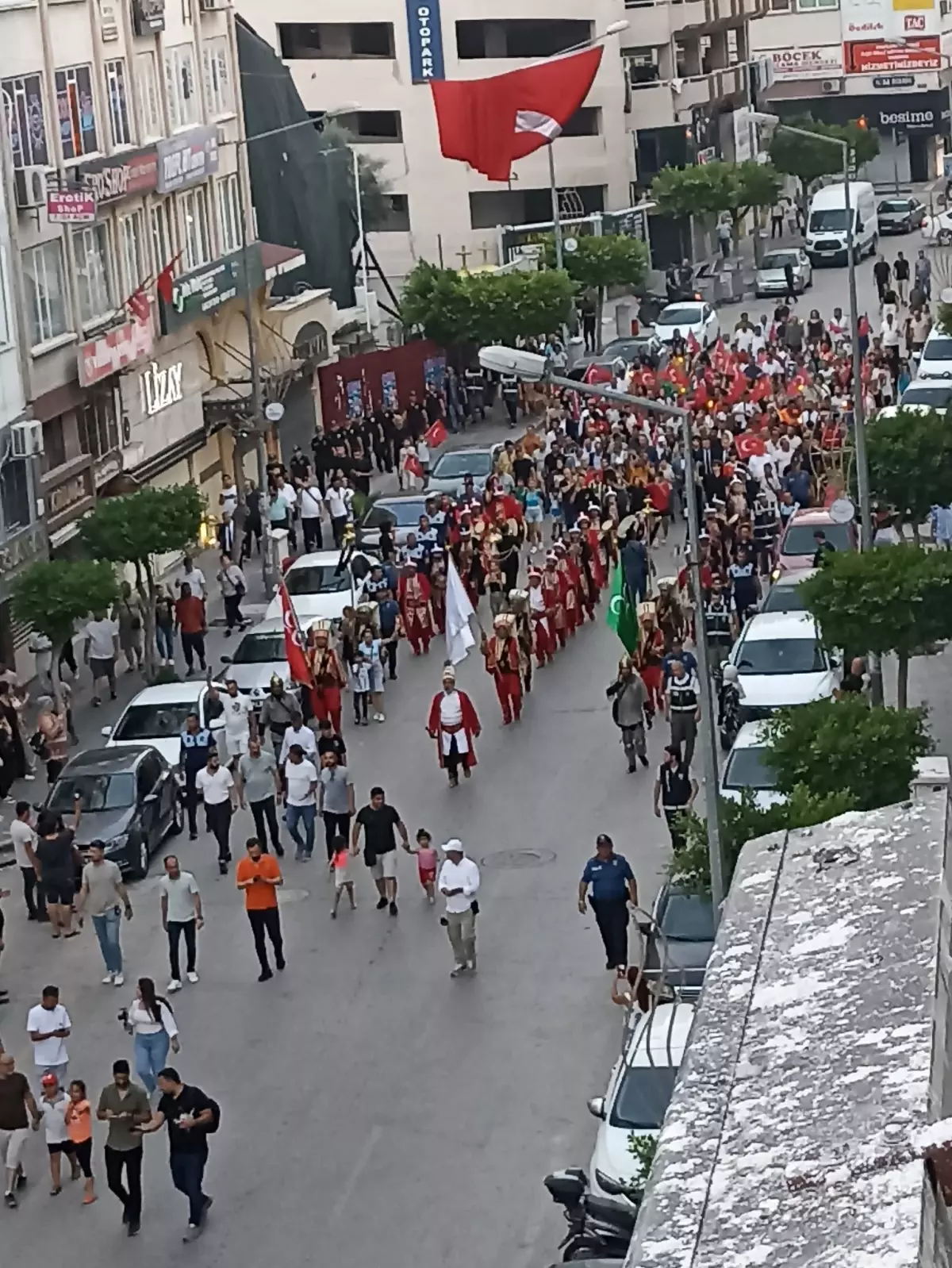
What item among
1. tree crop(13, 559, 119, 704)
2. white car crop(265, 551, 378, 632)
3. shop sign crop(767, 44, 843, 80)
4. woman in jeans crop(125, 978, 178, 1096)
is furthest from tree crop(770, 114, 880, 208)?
woman in jeans crop(125, 978, 178, 1096)

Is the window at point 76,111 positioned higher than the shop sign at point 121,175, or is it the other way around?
the window at point 76,111

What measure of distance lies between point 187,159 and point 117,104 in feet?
7.86

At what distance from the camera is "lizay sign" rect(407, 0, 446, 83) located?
74125 mm

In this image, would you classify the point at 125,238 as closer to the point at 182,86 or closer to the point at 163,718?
the point at 182,86

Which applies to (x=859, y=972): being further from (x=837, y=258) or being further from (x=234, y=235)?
(x=837, y=258)

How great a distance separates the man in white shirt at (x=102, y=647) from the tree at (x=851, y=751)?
12223 mm

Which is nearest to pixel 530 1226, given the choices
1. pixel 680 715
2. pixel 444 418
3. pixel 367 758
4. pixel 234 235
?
pixel 680 715

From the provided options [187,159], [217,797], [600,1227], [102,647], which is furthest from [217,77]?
[600,1227]

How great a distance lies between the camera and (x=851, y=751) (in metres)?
20.3

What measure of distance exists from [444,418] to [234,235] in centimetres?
722

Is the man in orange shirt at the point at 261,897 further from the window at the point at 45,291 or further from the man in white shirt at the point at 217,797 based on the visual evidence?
the window at the point at 45,291

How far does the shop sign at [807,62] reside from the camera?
298 ft

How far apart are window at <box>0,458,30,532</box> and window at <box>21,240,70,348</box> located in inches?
84.1

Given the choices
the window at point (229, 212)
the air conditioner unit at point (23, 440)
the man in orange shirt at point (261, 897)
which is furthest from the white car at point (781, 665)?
the window at point (229, 212)
